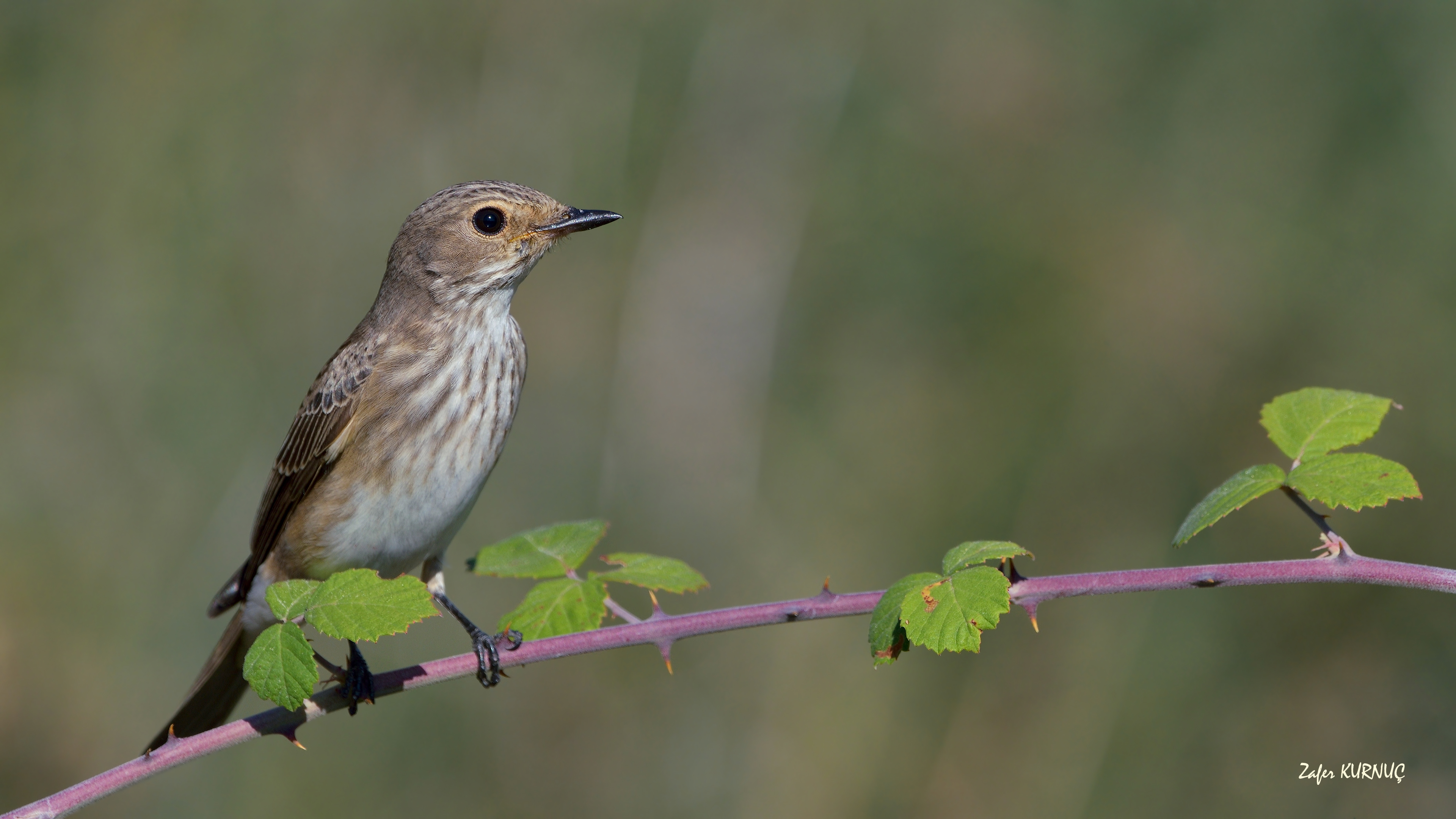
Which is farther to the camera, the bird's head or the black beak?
the bird's head

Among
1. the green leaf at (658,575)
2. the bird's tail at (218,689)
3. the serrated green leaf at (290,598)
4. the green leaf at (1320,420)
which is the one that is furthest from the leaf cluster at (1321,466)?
the bird's tail at (218,689)

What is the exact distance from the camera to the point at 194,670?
6.74m

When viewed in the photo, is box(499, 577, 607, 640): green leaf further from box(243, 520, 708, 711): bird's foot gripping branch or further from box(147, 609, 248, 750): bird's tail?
box(147, 609, 248, 750): bird's tail

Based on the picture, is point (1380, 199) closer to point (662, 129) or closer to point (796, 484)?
point (796, 484)

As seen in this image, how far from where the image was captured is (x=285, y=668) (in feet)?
8.26

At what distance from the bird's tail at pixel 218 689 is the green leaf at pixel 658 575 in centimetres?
230

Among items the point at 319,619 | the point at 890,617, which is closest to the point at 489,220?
the point at 319,619

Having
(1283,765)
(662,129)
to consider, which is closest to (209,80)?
(662,129)

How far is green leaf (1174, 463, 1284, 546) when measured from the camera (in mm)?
A: 2615

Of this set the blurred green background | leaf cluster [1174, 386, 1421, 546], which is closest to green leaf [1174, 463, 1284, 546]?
leaf cluster [1174, 386, 1421, 546]

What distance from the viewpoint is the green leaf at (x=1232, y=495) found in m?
2.62

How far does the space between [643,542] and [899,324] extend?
8.04 ft

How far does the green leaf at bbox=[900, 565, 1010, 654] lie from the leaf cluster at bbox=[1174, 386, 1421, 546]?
1.62 feet

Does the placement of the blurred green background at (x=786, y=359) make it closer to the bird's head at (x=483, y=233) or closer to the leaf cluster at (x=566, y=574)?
the bird's head at (x=483, y=233)
